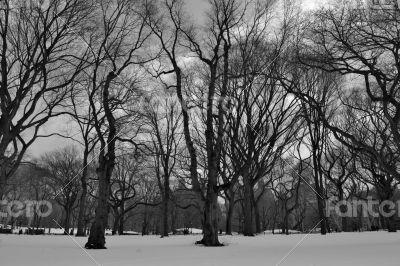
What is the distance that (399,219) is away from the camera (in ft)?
145

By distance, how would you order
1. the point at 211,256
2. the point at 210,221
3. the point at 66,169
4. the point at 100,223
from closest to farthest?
the point at 211,256 → the point at 100,223 → the point at 210,221 → the point at 66,169

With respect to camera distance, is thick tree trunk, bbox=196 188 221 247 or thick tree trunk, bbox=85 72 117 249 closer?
thick tree trunk, bbox=85 72 117 249

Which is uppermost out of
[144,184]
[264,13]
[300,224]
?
[264,13]

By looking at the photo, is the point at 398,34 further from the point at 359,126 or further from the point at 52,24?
the point at 359,126

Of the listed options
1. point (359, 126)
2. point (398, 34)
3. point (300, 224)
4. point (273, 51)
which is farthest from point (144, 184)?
point (398, 34)

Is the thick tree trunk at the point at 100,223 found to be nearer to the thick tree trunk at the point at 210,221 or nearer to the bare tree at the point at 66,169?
the thick tree trunk at the point at 210,221

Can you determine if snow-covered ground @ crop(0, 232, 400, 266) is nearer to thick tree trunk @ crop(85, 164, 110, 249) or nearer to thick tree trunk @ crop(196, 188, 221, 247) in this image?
thick tree trunk @ crop(85, 164, 110, 249)

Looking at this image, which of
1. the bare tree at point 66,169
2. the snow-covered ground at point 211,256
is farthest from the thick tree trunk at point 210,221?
the bare tree at point 66,169

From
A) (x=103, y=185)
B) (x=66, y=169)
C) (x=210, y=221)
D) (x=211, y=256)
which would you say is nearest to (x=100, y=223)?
(x=103, y=185)

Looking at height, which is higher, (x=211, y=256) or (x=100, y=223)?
(x=100, y=223)

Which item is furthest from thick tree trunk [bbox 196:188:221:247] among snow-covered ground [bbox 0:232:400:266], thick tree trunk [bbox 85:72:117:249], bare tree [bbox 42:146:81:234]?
bare tree [bbox 42:146:81:234]

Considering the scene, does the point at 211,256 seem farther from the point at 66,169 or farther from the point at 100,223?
the point at 66,169

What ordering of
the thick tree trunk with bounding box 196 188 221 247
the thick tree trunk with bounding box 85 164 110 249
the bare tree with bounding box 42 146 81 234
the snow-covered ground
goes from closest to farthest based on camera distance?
the snow-covered ground, the thick tree trunk with bounding box 85 164 110 249, the thick tree trunk with bounding box 196 188 221 247, the bare tree with bounding box 42 146 81 234

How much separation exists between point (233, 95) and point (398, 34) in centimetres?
932
